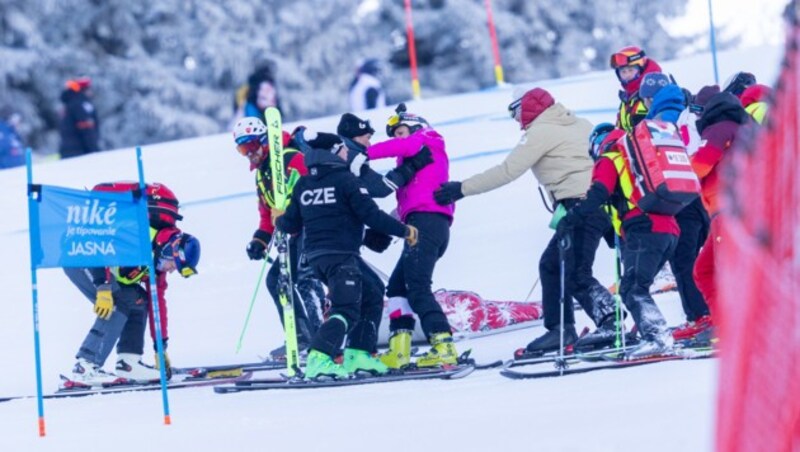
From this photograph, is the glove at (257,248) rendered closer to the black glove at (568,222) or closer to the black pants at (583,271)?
the black pants at (583,271)

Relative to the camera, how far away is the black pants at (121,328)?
970cm

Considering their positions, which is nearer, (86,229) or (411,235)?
(86,229)

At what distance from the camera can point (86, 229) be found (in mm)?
7809

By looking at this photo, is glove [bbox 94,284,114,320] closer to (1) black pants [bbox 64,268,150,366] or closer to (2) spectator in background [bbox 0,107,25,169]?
(1) black pants [bbox 64,268,150,366]

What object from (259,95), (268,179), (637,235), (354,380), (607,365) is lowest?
(607,365)

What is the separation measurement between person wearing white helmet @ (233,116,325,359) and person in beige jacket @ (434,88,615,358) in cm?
110

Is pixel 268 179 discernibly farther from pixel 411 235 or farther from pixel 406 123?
Result: pixel 411 235

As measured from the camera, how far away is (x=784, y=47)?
3.04 m

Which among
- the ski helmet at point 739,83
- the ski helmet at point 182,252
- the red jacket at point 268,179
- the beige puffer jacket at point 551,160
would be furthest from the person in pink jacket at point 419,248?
the ski helmet at point 739,83

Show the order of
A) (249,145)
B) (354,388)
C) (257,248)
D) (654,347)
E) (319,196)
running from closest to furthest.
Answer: (654,347), (354,388), (319,196), (249,145), (257,248)

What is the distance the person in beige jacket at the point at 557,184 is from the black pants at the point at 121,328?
2079 mm

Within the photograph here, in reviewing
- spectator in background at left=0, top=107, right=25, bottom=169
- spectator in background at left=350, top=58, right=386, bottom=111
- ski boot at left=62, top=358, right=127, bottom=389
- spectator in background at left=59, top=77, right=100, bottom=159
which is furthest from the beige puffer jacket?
spectator in background at left=0, top=107, right=25, bottom=169

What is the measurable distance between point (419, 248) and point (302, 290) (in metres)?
1.16

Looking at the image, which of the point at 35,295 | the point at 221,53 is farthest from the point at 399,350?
the point at 221,53
